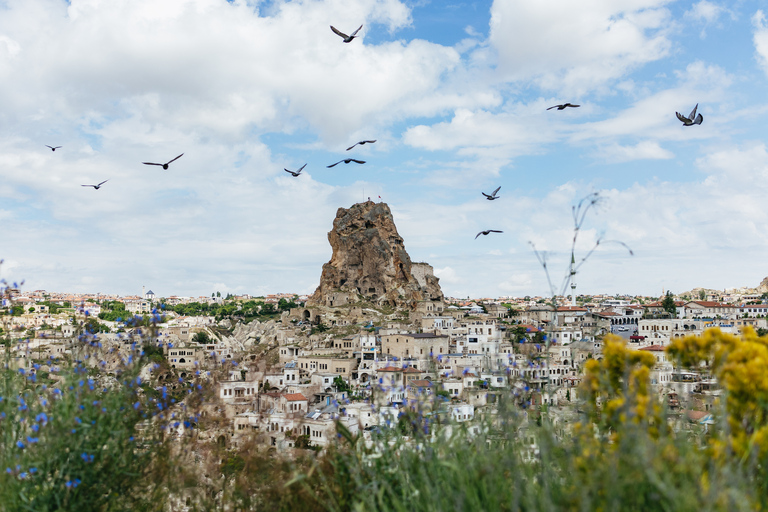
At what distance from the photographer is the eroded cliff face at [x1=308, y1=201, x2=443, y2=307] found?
242ft

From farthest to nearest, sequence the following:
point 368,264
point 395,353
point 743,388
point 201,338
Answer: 1. point 368,264
2. point 201,338
3. point 395,353
4. point 743,388

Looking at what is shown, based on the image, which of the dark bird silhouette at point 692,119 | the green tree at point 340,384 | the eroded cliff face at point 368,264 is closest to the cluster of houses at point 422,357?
the green tree at point 340,384

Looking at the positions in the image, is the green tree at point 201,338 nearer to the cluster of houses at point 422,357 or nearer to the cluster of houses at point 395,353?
the cluster of houses at point 395,353

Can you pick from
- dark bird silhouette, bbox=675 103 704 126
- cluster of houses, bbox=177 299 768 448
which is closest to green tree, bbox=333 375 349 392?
cluster of houses, bbox=177 299 768 448

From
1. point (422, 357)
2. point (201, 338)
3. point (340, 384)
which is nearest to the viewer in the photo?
point (340, 384)

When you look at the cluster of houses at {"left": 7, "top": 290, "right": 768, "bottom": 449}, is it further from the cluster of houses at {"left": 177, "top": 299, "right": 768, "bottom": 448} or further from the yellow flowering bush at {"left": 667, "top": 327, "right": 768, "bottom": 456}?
the yellow flowering bush at {"left": 667, "top": 327, "right": 768, "bottom": 456}

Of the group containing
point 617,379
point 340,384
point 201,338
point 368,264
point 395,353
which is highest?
point 368,264

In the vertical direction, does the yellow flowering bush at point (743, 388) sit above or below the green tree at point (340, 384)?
above

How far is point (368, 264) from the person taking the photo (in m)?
75.3

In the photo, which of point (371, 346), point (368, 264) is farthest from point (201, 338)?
point (368, 264)

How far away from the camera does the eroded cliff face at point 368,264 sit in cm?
7388

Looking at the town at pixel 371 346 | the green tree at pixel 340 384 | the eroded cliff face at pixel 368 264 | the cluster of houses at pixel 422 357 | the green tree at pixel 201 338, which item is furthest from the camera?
the eroded cliff face at pixel 368 264

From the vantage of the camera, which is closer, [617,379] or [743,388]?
[743,388]

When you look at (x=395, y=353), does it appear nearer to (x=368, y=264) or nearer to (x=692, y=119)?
(x=368, y=264)
